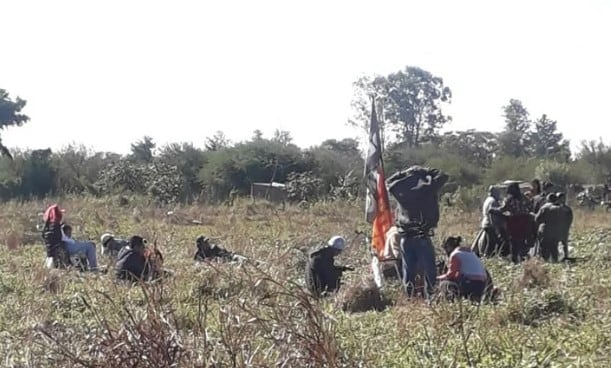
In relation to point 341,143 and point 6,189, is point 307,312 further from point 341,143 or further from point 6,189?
point 341,143

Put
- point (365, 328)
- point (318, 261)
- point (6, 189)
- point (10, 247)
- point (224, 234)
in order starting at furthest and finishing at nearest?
point (6, 189)
point (224, 234)
point (10, 247)
point (318, 261)
point (365, 328)

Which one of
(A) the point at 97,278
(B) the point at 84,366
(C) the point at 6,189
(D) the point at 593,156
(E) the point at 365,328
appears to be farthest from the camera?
(D) the point at 593,156

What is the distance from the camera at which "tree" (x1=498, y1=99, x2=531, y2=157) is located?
6475cm

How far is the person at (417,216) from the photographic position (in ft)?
33.1

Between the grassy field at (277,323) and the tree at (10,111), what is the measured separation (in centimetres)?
3218

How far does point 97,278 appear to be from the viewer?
33.1 feet

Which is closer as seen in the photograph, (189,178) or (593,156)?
(189,178)

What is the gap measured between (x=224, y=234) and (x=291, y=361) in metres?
14.3

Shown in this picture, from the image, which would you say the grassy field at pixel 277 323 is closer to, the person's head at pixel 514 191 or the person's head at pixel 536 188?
the person's head at pixel 514 191

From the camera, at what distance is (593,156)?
158 feet

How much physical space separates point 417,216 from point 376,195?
2153mm

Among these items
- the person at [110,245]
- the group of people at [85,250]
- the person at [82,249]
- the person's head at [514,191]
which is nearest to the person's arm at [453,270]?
the group of people at [85,250]

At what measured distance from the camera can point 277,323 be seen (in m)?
5.29

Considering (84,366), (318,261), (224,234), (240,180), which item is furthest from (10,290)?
(240,180)
